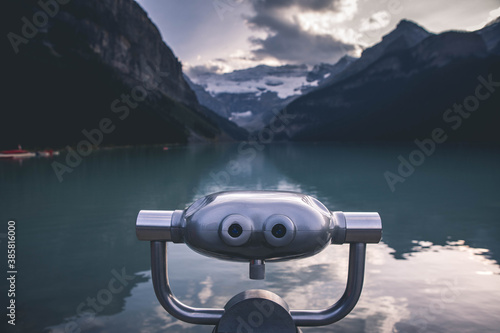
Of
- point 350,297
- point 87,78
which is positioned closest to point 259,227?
point 350,297

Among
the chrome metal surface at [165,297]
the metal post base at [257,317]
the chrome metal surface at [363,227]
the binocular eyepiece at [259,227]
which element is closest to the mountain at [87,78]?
the chrome metal surface at [165,297]

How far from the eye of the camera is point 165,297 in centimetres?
Answer: 164

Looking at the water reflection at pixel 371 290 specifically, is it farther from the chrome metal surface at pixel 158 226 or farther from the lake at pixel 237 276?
the chrome metal surface at pixel 158 226

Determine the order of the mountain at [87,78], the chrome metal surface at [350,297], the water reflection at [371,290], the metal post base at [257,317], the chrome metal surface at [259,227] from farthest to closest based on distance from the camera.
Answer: the mountain at [87,78]
the water reflection at [371,290]
the chrome metal surface at [350,297]
the metal post base at [257,317]
the chrome metal surface at [259,227]

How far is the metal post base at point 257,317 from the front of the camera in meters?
1.48

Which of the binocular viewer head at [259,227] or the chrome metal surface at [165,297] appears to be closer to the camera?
the binocular viewer head at [259,227]

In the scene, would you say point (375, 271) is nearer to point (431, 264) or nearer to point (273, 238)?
point (431, 264)

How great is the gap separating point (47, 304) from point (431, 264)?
722 centimetres

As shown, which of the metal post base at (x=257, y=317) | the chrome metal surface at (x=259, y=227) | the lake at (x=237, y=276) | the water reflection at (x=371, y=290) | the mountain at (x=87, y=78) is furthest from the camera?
the mountain at (x=87, y=78)

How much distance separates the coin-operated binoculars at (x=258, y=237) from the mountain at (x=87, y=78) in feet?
263

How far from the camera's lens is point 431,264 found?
7.76 metres

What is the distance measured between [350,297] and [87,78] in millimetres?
127344

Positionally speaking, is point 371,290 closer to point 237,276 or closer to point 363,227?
Result: point 237,276

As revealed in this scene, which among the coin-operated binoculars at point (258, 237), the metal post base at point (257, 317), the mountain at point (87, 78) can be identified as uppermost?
the mountain at point (87, 78)
